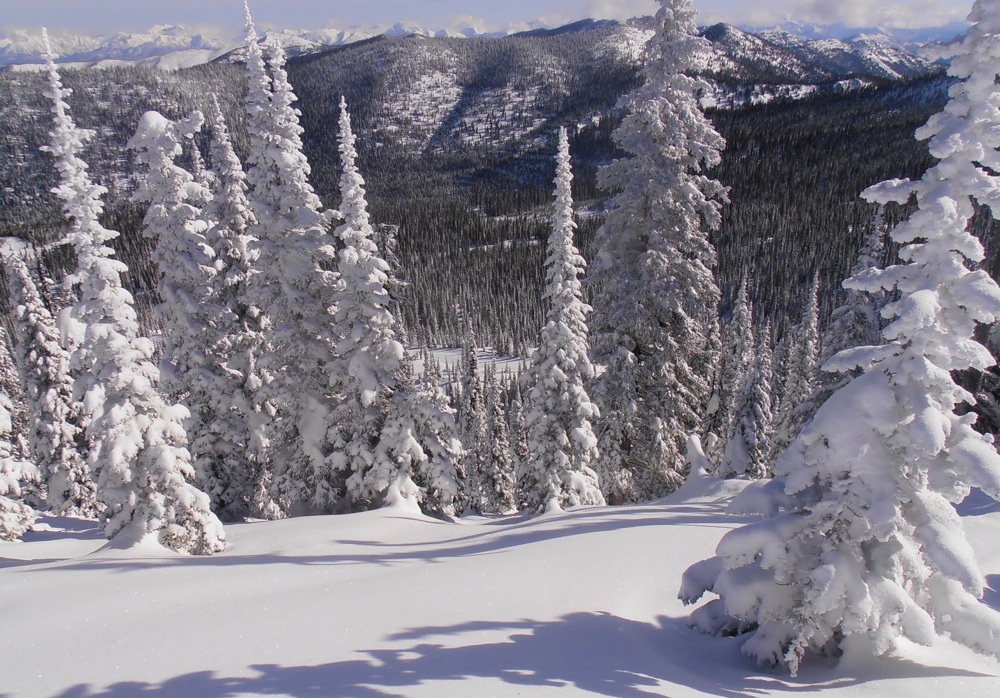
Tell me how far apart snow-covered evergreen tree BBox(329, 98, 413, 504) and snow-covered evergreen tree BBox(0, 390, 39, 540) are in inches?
511

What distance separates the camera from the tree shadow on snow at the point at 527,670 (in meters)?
5.77

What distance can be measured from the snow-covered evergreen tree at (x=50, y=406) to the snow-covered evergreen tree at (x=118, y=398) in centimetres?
1503

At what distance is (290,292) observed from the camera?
1847cm

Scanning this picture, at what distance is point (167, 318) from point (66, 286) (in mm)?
6257

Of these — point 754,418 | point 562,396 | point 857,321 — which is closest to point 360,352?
point 562,396

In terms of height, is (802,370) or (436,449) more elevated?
(436,449)

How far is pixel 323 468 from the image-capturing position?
18734 mm

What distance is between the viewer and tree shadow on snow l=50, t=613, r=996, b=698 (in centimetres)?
577

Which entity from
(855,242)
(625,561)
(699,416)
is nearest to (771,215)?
(855,242)

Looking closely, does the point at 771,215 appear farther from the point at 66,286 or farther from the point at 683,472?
the point at 66,286

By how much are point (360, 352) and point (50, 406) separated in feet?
60.8

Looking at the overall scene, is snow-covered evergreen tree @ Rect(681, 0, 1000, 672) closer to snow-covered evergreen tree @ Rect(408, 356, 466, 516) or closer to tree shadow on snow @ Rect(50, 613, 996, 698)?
tree shadow on snow @ Rect(50, 613, 996, 698)

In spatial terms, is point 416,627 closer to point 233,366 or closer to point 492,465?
point 233,366

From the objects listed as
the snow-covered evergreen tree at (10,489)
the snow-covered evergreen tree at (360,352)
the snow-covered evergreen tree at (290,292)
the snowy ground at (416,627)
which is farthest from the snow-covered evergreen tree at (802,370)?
the snow-covered evergreen tree at (10,489)
